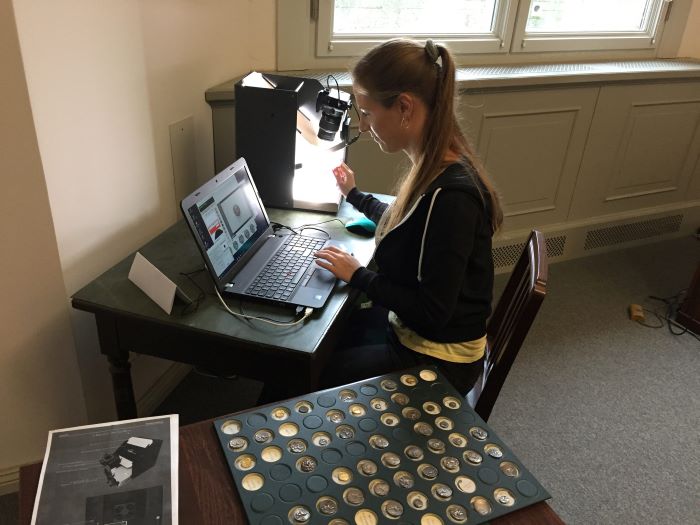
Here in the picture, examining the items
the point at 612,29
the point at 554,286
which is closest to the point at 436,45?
the point at 554,286

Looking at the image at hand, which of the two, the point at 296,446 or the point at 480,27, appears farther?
the point at 480,27

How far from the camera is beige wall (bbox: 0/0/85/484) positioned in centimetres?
111

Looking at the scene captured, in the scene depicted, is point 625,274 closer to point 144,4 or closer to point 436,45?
point 436,45

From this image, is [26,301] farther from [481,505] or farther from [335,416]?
[481,505]

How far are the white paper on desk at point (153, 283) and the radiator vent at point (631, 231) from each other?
2.46 meters

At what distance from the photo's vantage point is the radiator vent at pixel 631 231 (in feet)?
10.1

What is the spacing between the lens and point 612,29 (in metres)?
2.83

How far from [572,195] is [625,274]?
50 cm

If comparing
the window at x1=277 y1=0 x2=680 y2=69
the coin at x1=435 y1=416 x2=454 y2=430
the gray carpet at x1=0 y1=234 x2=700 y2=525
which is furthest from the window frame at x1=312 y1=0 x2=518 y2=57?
the coin at x1=435 y1=416 x2=454 y2=430

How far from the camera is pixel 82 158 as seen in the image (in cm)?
130

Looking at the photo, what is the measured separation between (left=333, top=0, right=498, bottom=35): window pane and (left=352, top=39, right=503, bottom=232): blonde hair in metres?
1.12

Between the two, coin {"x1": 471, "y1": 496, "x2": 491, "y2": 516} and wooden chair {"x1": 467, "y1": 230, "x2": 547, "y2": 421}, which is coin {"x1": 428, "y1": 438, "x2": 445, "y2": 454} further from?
wooden chair {"x1": 467, "y1": 230, "x2": 547, "y2": 421}

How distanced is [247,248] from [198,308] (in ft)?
0.78

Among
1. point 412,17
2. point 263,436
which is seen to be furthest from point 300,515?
point 412,17
